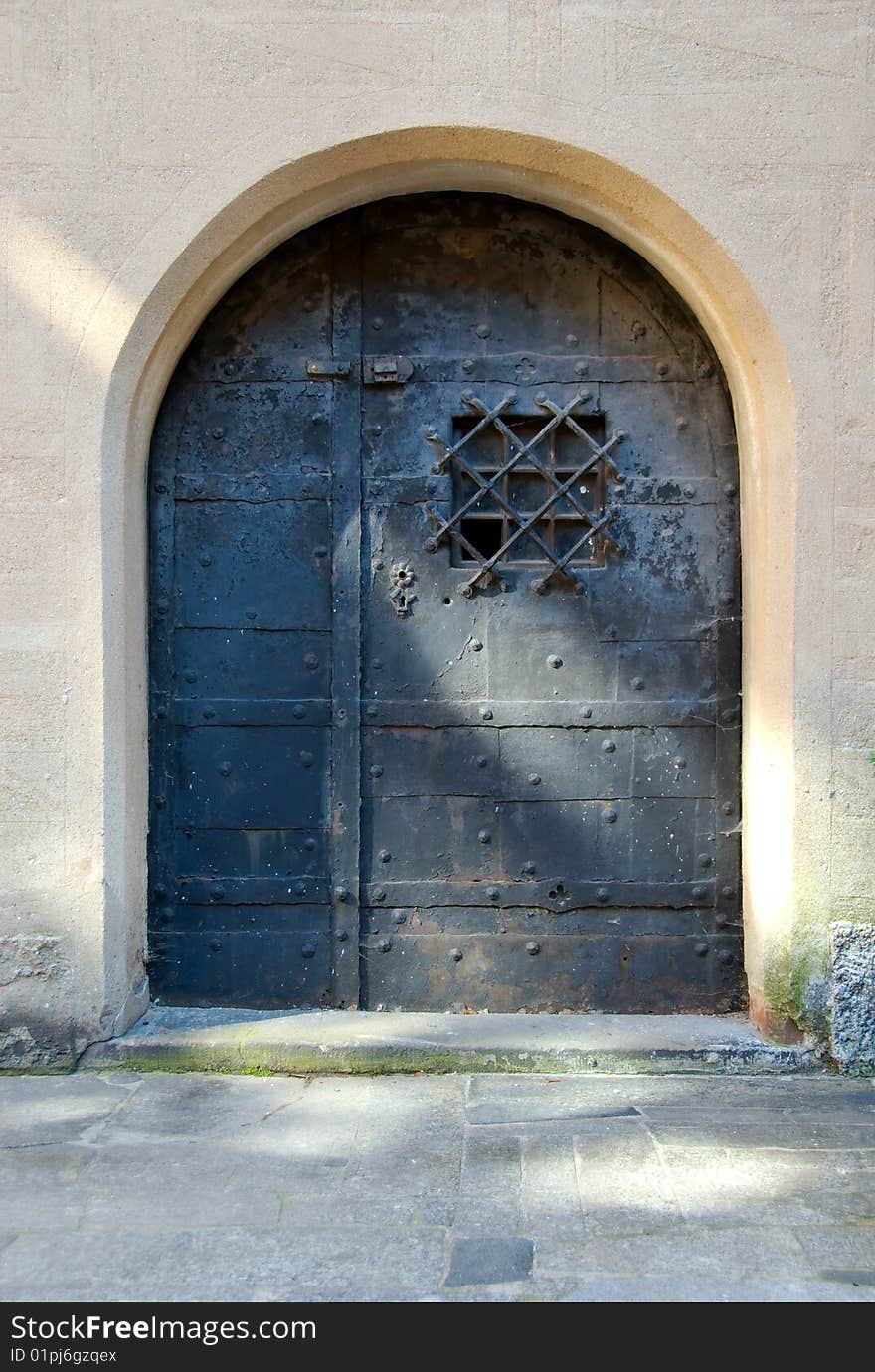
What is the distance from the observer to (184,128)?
299 cm

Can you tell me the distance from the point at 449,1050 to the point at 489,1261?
0.98 m

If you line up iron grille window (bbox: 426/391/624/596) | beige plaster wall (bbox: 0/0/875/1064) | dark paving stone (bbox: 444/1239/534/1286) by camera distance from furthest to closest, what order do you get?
iron grille window (bbox: 426/391/624/596) → beige plaster wall (bbox: 0/0/875/1064) → dark paving stone (bbox: 444/1239/534/1286)

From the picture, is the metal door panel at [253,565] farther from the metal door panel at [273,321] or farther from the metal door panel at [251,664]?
the metal door panel at [273,321]

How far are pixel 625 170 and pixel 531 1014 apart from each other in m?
2.41

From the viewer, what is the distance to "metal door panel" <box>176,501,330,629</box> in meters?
3.35

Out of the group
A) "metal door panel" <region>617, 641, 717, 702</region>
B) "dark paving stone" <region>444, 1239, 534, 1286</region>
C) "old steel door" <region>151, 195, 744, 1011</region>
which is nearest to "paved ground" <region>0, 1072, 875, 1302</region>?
"dark paving stone" <region>444, 1239, 534, 1286</region>

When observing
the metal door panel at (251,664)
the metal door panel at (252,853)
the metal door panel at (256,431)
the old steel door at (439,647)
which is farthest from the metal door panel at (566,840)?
the metal door panel at (256,431)

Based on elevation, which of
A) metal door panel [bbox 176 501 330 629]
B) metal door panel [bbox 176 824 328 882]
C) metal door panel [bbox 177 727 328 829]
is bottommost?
metal door panel [bbox 176 824 328 882]

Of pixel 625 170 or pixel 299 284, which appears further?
pixel 299 284

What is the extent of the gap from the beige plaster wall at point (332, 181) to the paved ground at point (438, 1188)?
0.44 meters

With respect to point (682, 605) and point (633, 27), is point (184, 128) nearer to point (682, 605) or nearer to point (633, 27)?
point (633, 27)

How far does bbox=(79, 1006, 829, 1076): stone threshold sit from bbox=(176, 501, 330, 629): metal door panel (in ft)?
3.91

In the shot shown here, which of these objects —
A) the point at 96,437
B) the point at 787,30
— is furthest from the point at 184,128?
the point at 787,30

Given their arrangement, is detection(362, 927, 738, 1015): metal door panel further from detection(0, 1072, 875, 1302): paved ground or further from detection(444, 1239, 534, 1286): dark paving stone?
detection(444, 1239, 534, 1286): dark paving stone
